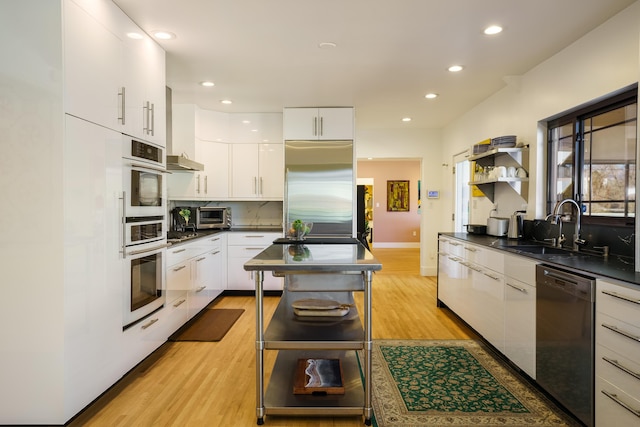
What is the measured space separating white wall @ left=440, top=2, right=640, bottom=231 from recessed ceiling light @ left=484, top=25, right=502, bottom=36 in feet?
2.25

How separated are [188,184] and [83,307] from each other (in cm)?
305

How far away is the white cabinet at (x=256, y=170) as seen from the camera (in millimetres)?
5188

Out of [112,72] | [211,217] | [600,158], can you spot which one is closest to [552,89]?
[600,158]

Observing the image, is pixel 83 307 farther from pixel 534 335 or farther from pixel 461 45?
pixel 461 45

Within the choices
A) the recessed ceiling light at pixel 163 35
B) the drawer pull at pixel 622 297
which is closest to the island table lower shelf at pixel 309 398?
the drawer pull at pixel 622 297

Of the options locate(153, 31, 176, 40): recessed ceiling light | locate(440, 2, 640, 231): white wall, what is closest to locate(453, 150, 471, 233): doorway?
locate(440, 2, 640, 231): white wall

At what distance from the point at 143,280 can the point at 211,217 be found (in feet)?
8.02

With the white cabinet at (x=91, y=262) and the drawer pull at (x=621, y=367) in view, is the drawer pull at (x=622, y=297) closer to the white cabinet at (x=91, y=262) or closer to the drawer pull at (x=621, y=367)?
the drawer pull at (x=621, y=367)

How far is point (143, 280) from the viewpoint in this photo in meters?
2.72

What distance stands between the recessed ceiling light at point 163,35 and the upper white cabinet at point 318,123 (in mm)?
2101

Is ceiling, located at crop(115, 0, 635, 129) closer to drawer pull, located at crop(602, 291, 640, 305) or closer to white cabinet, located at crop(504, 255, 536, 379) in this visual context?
white cabinet, located at crop(504, 255, 536, 379)

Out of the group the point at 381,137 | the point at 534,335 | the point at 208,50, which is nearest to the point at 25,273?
the point at 208,50

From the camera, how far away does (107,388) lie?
2314 mm

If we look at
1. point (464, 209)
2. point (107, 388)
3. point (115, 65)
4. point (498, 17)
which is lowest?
point (107, 388)
